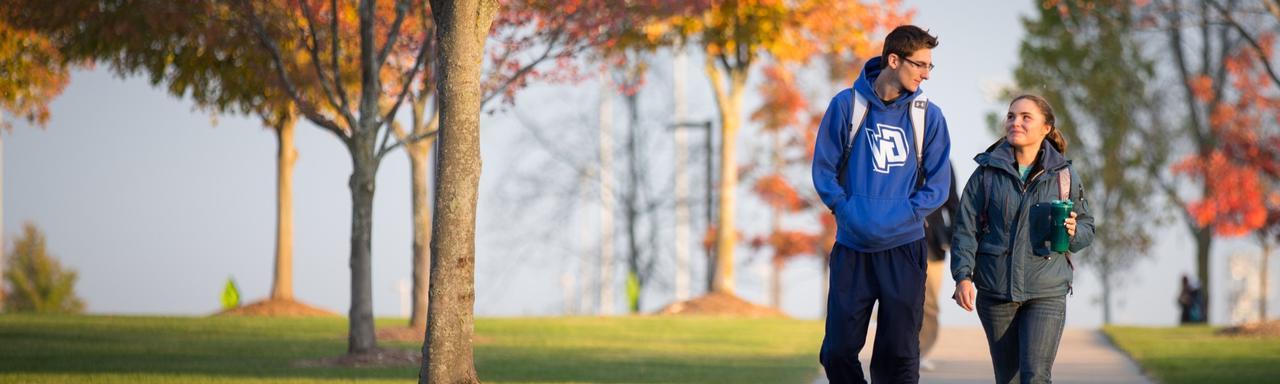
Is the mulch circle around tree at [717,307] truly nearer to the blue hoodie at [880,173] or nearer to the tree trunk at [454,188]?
the tree trunk at [454,188]

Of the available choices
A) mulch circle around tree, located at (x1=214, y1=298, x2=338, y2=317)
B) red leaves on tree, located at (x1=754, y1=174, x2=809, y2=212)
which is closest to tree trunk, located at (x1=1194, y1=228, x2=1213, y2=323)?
red leaves on tree, located at (x1=754, y1=174, x2=809, y2=212)

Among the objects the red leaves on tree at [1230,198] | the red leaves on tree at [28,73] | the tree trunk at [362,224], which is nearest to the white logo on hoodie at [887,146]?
the tree trunk at [362,224]

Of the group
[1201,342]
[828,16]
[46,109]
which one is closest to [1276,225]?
[1201,342]

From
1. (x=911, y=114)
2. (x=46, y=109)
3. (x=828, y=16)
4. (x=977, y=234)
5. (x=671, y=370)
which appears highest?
(x=828, y=16)

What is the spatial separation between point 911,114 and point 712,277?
24138 millimetres

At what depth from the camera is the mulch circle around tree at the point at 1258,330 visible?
77.4 ft

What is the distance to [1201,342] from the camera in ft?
72.4

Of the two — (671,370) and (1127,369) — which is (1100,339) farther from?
(671,370)

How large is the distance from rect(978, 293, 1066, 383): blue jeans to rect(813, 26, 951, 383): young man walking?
46 centimetres

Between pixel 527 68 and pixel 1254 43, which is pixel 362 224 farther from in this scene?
pixel 1254 43

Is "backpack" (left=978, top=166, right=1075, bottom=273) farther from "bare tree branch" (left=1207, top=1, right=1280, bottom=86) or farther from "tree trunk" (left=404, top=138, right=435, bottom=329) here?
"bare tree branch" (left=1207, top=1, right=1280, bottom=86)

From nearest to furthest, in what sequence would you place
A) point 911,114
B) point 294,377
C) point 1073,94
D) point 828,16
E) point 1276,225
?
1. point 911,114
2. point 294,377
3. point 1276,225
4. point 828,16
5. point 1073,94

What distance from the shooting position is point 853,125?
24.1ft

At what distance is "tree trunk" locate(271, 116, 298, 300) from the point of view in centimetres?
2712
